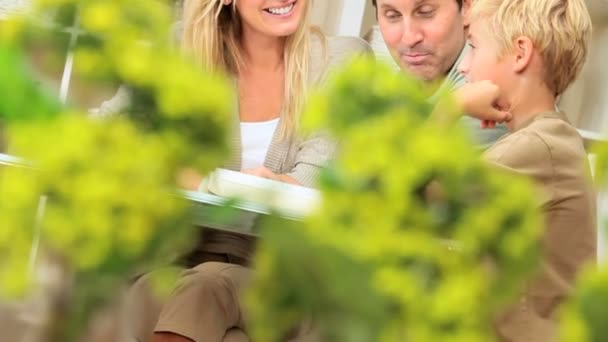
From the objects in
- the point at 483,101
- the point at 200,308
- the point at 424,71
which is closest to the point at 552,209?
the point at 483,101

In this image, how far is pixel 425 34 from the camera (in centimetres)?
262

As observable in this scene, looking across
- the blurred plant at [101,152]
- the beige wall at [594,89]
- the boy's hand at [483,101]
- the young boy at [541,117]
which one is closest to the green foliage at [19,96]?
the blurred plant at [101,152]

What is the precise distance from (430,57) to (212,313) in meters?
0.85

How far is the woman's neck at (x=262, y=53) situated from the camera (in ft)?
8.42

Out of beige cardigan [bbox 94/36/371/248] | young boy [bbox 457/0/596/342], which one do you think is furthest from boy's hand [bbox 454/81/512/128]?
beige cardigan [bbox 94/36/371/248]

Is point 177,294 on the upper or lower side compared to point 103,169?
→ lower

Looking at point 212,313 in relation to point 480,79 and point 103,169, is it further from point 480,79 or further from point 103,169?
point 103,169

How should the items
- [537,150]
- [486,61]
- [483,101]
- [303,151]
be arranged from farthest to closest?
[303,151], [486,61], [483,101], [537,150]

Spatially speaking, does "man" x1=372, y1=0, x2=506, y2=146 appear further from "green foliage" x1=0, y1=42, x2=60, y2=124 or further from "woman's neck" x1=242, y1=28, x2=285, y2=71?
"green foliage" x1=0, y1=42, x2=60, y2=124

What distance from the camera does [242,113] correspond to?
2490 mm

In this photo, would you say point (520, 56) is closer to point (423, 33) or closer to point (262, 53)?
point (423, 33)

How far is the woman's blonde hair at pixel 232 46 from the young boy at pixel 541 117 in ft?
1.43

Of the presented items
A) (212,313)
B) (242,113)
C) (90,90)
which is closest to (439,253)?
(90,90)

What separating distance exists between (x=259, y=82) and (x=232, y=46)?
0.32ft
